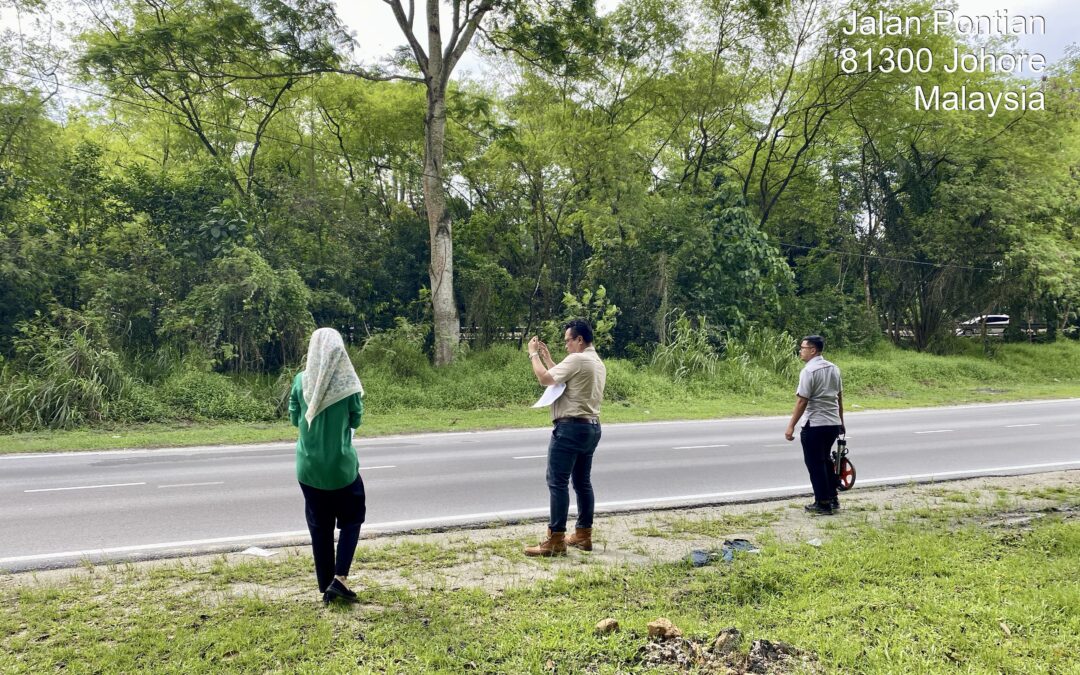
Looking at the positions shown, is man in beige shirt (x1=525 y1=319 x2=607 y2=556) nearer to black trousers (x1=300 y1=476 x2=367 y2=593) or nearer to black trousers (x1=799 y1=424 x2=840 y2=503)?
A: black trousers (x1=300 y1=476 x2=367 y2=593)

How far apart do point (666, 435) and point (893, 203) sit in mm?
20933

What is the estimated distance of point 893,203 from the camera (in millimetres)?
29188

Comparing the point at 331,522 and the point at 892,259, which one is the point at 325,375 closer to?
the point at 331,522

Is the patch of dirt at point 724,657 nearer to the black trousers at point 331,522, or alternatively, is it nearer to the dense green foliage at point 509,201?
the black trousers at point 331,522

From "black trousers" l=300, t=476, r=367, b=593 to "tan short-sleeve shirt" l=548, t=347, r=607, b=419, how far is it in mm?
1723

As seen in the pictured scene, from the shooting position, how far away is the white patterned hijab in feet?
14.6

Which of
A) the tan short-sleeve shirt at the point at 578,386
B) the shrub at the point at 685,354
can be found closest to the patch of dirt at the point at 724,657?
the tan short-sleeve shirt at the point at 578,386

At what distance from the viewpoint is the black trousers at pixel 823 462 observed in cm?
721

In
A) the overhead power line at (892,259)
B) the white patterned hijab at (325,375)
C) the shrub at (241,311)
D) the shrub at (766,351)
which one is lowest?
the shrub at (766,351)

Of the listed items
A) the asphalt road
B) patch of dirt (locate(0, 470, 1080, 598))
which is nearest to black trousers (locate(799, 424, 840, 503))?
patch of dirt (locate(0, 470, 1080, 598))

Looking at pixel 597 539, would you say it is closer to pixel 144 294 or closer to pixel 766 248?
pixel 144 294

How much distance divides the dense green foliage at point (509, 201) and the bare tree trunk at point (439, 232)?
2.74ft

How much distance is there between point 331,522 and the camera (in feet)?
15.5

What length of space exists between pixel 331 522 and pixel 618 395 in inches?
569
